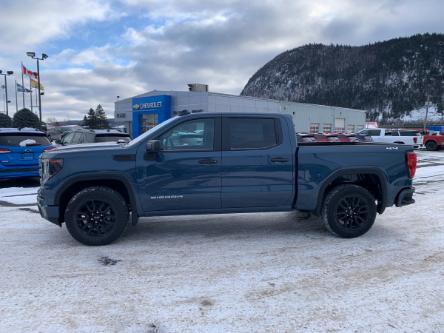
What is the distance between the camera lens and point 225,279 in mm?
4172

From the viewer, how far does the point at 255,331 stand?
3.13 metres

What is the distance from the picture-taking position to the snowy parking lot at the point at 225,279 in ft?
10.8

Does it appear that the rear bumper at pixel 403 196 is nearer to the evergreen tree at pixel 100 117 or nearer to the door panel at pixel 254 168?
the door panel at pixel 254 168

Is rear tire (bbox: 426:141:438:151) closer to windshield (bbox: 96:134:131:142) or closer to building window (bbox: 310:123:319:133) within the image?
building window (bbox: 310:123:319:133)

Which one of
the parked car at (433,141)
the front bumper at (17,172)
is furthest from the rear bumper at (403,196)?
the parked car at (433,141)

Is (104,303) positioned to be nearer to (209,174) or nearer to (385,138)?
(209,174)

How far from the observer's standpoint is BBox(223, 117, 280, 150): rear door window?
214 inches

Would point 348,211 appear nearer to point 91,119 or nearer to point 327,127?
point 327,127

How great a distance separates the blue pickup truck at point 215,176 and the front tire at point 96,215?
0.5 inches

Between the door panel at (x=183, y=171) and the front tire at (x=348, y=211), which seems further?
the front tire at (x=348, y=211)

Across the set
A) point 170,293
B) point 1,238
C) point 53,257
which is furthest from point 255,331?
point 1,238

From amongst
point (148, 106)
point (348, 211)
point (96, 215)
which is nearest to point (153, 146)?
point (96, 215)

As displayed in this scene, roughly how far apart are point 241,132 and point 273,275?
2.07 m

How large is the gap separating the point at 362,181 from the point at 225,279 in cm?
298
